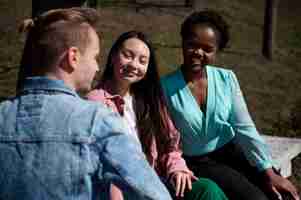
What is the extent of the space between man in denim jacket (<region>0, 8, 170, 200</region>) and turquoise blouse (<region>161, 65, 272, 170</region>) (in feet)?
4.79

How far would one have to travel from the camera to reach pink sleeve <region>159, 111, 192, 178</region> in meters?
3.00

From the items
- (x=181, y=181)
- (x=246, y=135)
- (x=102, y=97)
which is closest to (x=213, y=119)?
(x=246, y=135)

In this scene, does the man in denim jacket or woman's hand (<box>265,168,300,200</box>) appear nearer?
the man in denim jacket

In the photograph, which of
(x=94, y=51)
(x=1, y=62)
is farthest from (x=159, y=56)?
(x=94, y=51)

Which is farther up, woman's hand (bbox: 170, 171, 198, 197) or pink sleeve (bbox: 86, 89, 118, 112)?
pink sleeve (bbox: 86, 89, 118, 112)

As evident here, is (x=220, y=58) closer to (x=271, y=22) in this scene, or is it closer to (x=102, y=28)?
(x=271, y=22)

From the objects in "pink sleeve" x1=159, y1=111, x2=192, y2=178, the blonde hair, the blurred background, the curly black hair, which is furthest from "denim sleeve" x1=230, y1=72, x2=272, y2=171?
the blurred background

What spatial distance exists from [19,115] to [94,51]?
0.30 metres

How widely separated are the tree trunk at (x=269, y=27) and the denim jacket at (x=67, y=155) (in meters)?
6.85

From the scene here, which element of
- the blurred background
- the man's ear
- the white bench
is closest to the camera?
the man's ear

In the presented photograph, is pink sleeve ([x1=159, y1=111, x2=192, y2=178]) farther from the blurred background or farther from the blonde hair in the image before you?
the blurred background

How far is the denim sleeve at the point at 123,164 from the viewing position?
183cm

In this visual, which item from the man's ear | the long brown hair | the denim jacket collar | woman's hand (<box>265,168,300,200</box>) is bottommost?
woman's hand (<box>265,168,300,200</box>)

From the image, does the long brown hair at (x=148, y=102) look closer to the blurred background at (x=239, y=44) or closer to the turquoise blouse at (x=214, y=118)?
the turquoise blouse at (x=214, y=118)
